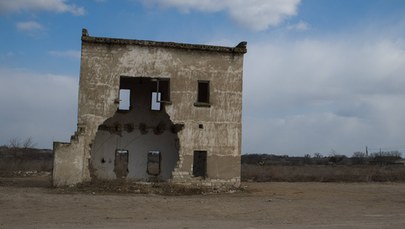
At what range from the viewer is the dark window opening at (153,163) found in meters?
29.9

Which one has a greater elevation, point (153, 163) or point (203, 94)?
point (203, 94)

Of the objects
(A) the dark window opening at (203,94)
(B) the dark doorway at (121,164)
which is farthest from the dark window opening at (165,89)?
(B) the dark doorway at (121,164)

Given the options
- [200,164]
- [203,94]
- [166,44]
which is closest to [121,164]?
[200,164]

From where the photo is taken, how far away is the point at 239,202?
21.1 meters

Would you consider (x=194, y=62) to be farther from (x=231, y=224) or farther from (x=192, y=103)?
(x=231, y=224)

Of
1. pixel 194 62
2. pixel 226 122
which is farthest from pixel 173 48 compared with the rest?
pixel 226 122

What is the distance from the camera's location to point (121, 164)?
29328 mm

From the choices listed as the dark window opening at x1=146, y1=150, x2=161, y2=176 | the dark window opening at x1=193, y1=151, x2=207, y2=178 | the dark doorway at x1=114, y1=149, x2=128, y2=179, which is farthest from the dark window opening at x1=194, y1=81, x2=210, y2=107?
the dark doorway at x1=114, y1=149, x2=128, y2=179

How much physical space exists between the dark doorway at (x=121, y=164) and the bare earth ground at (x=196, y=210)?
574 cm

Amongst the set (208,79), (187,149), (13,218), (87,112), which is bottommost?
(13,218)

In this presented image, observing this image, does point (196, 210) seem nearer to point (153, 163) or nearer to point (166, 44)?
point (166, 44)

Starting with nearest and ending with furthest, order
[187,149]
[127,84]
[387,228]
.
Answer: [387,228] < [187,149] < [127,84]

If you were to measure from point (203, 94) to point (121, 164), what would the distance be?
6.22 m

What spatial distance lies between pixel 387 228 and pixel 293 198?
1039 cm
